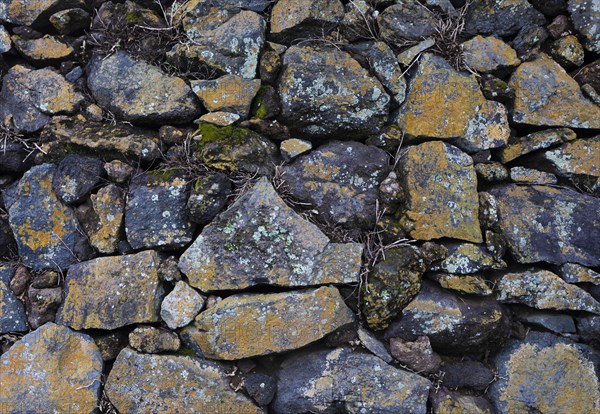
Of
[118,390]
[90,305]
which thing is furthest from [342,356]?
[90,305]

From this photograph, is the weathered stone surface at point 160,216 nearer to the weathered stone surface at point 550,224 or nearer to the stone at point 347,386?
the stone at point 347,386

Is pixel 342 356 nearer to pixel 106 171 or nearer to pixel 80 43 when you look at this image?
pixel 106 171

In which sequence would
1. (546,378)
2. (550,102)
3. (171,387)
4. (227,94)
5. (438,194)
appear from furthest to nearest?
(550,102) → (227,94) → (438,194) → (546,378) → (171,387)

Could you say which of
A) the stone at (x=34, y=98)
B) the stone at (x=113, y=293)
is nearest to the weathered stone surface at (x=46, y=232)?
the stone at (x=113, y=293)

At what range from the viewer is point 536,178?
12.4ft

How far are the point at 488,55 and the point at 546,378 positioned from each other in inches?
94.6

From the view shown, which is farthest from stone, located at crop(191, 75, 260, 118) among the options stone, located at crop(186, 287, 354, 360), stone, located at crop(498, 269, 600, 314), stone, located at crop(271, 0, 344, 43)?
stone, located at crop(498, 269, 600, 314)

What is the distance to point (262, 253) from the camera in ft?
11.2

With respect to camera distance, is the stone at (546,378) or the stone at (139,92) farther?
the stone at (139,92)

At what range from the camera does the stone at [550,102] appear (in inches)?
150

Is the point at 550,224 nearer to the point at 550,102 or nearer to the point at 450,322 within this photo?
the point at 550,102

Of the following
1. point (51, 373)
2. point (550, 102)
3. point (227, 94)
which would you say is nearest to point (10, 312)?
point (51, 373)

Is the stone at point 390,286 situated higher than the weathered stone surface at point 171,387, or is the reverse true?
the stone at point 390,286

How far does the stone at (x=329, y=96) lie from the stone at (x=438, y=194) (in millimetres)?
423
